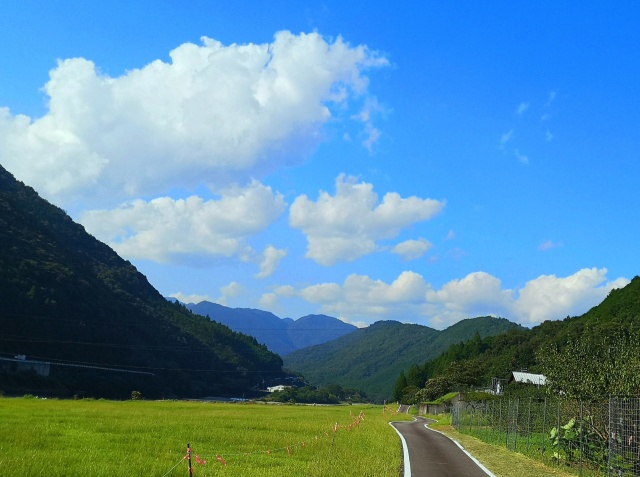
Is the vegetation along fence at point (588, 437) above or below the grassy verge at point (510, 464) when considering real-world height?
above

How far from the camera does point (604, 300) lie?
15012 centimetres

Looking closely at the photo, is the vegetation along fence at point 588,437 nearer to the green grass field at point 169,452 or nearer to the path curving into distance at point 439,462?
the path curving into distance at point 439,462

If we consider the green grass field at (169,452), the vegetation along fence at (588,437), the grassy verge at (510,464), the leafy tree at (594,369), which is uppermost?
the leafy tree at (594,369)

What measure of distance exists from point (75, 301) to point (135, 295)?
58.9 meters

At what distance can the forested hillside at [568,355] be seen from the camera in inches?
835

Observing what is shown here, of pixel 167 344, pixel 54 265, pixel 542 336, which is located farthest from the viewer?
pixel 167 344

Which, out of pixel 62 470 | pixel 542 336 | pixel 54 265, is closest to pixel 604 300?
pixel 542 336

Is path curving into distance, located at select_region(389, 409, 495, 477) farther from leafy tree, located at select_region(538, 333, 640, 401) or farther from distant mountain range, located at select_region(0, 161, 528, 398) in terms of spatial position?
distant mountain range, located at select_region(0, 161, 528, 398)

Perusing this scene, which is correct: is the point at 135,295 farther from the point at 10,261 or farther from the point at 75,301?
the point at 10,261

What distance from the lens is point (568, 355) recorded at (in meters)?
23.9

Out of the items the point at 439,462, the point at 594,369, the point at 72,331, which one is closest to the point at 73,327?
the point at 72,331

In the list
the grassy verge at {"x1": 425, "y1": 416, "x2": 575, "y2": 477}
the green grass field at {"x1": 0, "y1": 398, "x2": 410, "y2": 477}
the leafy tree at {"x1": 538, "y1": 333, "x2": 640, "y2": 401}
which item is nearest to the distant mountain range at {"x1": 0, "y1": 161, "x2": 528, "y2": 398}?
the green grass field at {"x1": 0, "y1": 398, "x2": 410, "y2": 477}

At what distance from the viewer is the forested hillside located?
21.2 m

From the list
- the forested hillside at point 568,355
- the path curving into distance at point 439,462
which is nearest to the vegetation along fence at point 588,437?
the forested hillside at point 568,355
